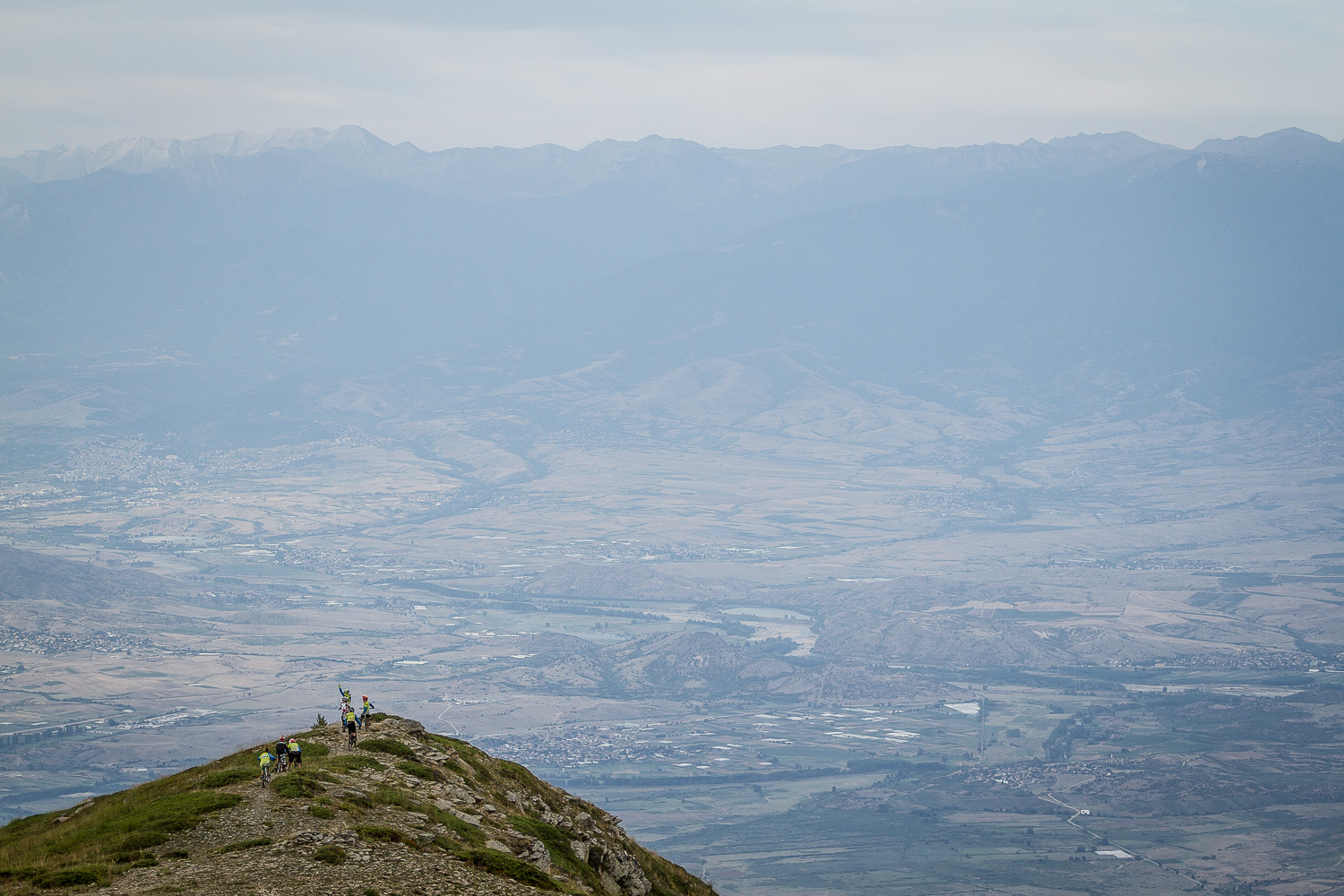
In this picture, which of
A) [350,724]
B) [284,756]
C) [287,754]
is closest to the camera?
[284,756]

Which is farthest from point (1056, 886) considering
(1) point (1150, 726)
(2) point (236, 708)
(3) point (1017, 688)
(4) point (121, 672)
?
(4) point (121, 672)

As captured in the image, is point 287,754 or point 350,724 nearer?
point 287,754

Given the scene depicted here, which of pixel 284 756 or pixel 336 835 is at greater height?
pixel 284 756

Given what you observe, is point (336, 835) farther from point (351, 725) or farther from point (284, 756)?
point (351, 725)

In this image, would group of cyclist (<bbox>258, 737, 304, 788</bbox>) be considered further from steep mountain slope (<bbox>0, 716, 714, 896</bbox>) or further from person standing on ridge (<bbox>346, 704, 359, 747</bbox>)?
person standing on ridge (<bbox>346, 704, 359, 747</bbox>)

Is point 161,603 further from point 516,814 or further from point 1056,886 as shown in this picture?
point 516,814

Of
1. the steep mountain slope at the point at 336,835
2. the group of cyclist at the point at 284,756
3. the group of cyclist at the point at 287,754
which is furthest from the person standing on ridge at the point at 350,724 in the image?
the group of cyclist at the point at 284,756

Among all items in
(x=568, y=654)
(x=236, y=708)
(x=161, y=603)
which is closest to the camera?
(x=236, y=708)

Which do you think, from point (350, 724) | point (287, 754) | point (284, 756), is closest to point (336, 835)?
point (284, 756)

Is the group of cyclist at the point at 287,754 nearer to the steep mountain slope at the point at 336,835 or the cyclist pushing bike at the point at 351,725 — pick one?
the cyclist pushing bike at the point at 351,725
